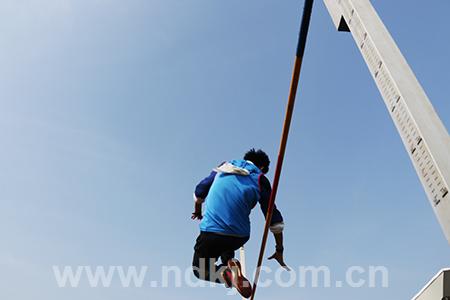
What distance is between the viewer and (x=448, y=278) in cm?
295

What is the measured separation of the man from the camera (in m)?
3.54

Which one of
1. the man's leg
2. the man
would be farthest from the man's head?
the man's leg

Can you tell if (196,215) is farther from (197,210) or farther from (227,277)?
(227,277)

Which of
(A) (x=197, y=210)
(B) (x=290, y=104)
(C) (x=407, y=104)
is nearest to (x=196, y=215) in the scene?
(A) (x=197, y=210)

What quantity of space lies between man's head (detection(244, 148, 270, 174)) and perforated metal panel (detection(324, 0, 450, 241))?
1.83 metres

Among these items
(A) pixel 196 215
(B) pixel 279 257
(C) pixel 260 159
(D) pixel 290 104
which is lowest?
(B) pixel 279 257

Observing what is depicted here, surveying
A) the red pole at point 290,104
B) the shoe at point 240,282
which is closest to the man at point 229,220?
the shoe at point 240,282

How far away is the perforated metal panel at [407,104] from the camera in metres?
1.58

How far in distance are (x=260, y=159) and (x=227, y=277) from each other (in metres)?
1.12

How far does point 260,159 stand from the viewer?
158 inches

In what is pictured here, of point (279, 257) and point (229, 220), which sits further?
point (279, 257)

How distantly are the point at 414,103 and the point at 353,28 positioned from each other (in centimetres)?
70

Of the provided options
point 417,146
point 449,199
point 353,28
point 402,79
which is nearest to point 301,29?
point 353,28

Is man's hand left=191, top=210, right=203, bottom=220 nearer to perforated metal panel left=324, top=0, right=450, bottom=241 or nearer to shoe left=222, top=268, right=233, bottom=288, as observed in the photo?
shoe left=222, top=268, right=233, bottom=288
